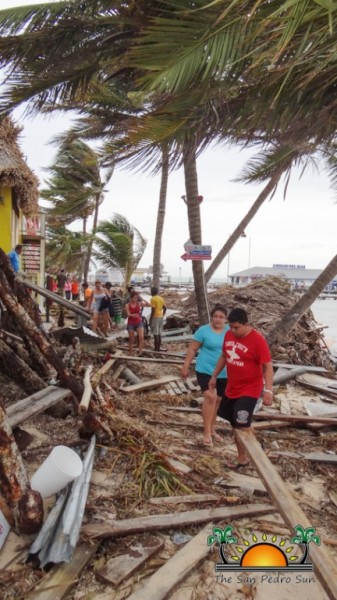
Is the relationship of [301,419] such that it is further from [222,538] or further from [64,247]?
[64,247]

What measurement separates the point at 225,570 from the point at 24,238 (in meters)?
14.0

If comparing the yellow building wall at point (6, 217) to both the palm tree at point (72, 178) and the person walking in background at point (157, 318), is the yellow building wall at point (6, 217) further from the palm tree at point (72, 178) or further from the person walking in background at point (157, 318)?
the palm tree at point (72, 178)

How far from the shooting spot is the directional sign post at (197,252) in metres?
9.73

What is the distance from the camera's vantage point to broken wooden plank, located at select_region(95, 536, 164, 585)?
9.60 feet

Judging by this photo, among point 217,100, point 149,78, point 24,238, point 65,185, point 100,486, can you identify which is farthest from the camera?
point 65,185

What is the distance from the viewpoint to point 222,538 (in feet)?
11.0

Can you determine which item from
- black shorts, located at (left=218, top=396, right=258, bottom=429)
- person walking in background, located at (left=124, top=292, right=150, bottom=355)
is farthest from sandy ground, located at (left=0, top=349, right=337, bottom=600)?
person walking in background, located at (left=124, top=292, right=150, bottom=355)

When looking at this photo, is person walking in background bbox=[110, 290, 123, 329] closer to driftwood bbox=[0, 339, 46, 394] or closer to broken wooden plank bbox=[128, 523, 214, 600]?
driftwood bbox=[0, 339, 46, 394]

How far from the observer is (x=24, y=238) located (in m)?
15.5

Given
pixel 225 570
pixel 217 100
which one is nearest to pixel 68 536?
pixel 225 570

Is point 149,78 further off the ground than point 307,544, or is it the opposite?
point 149,78

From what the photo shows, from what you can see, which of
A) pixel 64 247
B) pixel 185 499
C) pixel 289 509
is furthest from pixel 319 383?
pixel 64 247

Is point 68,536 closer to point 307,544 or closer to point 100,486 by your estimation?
point 100,486

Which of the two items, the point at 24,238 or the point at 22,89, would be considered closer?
the point at 22,89
